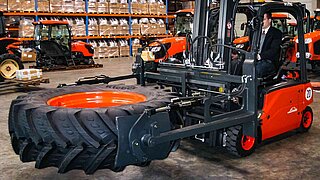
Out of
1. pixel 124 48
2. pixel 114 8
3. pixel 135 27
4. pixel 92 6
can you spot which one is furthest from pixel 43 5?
pixel 135 27

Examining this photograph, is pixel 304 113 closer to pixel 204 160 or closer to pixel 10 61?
pixel 204 160

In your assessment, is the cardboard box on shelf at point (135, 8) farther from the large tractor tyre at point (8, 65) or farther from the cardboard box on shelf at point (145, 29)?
the large tractor tyre at point (8, 65)

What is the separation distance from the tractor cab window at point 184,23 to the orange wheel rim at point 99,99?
328 inches

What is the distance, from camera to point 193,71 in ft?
15.9

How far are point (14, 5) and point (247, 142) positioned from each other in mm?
13190

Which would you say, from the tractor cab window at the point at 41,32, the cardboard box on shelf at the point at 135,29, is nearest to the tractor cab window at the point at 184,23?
the tractor cab window at the point at 41,32

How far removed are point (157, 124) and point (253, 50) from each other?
1.84 metres

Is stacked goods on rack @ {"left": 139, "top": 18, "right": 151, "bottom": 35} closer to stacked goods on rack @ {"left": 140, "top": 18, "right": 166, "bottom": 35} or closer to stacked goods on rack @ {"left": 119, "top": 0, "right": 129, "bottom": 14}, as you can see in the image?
stacked goods on rack @ {"left": 140, "top": 18, "right": 166, "bottom": 35}

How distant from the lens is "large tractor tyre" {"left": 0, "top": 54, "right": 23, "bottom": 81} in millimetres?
10703

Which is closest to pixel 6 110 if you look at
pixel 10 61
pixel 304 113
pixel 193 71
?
pixel 10 61

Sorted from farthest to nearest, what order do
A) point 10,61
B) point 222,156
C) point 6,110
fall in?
point 10,61, point 6,110, point 222,156

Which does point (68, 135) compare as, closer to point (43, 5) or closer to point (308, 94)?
point (308, 94)

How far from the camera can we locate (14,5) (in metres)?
15.4

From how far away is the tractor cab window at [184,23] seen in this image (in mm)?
12334
